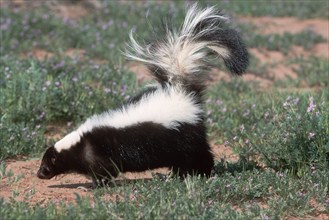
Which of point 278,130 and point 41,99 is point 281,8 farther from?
point 278,130

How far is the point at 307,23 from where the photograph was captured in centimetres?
1350

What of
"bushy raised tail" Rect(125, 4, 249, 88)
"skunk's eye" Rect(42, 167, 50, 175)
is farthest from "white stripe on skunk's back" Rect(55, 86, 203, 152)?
"skunk's eye" Rect(42, 167, 50, 175)

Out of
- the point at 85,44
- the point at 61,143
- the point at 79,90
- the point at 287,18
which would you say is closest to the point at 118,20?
the point at 85,44

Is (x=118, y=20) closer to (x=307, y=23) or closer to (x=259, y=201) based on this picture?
(x=307, y=23)

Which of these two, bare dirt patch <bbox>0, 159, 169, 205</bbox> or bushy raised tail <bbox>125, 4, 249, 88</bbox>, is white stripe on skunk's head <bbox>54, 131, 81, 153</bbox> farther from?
bushy raised tail <bbox>125, 4, 249, 88</bbox>

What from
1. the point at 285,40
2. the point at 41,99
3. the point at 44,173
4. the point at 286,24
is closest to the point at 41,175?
the point at 44,173

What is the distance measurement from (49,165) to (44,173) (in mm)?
83

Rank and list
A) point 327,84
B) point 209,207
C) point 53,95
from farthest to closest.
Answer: point 327,84 → point 53,95 → point 209,207

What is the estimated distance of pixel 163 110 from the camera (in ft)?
17.2

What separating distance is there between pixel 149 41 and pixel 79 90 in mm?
2466

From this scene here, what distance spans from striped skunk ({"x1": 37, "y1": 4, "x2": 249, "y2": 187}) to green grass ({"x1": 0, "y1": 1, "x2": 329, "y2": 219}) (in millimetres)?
289

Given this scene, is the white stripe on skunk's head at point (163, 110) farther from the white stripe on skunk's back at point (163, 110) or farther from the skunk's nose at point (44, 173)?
the skunk's nose at point (44, 173)

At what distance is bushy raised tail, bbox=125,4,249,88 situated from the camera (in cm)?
535

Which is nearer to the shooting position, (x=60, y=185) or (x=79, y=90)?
(x=60, y=185)
